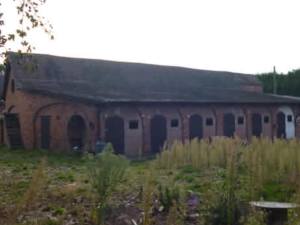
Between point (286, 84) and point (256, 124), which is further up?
point (286, 84)

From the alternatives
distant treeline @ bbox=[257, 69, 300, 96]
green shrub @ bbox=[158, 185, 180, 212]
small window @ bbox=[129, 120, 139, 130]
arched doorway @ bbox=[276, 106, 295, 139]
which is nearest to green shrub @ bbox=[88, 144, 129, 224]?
green shrub @ bbox=[158, 185, 180, 212]

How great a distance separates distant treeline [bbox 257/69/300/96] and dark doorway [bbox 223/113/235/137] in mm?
16461

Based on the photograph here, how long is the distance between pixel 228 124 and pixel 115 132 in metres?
9.56

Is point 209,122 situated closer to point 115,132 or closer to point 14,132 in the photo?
point 115,132

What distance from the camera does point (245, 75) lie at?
46.3m

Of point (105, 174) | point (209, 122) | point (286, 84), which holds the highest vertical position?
point (286, 84)

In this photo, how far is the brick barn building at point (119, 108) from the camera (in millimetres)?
27188

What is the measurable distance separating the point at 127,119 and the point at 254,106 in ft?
38.4

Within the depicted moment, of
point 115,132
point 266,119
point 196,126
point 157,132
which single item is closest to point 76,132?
point 115,132

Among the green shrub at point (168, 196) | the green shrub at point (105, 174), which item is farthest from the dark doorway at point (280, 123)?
the green shrub at point (105, 174)

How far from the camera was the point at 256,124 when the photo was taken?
118 ft

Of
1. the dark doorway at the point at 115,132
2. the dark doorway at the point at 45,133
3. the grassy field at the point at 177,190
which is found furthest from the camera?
the dark doorway at the point at 45,133

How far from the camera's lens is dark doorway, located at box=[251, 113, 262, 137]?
35531 millimetres

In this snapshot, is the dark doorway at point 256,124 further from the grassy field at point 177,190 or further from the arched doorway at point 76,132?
the grassy field at point 177,190
